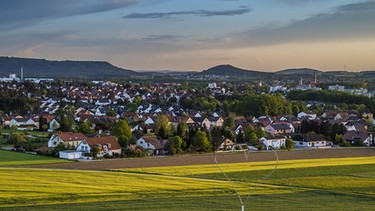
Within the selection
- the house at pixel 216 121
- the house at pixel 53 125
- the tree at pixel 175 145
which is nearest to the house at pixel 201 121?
the house at pixel 216 121

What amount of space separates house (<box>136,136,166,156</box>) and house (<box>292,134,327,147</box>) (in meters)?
15.6

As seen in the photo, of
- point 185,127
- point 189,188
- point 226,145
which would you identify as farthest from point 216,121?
point 189,188

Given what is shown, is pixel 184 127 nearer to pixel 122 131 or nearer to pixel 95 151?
pixel 122 131

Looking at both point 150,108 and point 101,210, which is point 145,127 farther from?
point 101,210

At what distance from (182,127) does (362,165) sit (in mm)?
19312

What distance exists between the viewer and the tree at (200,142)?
50.2 meters

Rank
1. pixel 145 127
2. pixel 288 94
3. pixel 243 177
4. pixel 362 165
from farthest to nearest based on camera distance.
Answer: pixel 288 94, pixel 145 127, pixel 362 165, pixel 243 177

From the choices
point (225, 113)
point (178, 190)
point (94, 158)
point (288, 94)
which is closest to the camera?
point (178, 190)

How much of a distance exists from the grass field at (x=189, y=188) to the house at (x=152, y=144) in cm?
1090

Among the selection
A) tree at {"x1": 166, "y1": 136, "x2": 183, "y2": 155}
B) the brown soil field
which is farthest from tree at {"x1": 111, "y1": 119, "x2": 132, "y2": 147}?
the brown soil field

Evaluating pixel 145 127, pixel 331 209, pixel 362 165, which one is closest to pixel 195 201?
pixel 331 209

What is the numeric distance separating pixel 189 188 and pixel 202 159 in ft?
53.7

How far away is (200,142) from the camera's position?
165 feet

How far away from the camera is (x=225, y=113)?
303 feet
